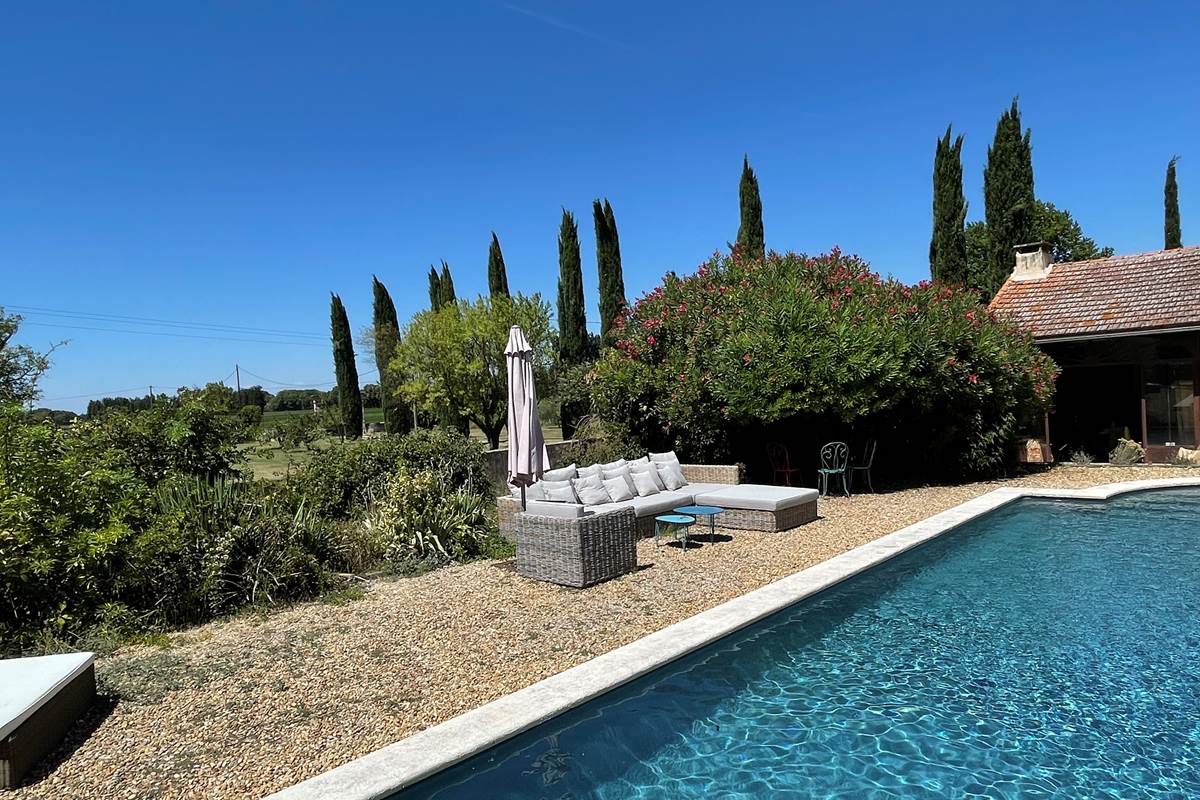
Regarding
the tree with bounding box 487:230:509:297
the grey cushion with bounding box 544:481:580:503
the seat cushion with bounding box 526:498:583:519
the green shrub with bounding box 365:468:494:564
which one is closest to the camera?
the seat cushion with bounding box 526:498:583:519

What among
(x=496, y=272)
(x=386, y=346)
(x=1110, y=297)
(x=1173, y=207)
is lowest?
(x=1110, y=297)

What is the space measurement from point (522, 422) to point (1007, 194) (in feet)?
73.8

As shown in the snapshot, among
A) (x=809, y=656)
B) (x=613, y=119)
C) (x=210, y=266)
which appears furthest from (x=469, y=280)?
(x=809, y=656)

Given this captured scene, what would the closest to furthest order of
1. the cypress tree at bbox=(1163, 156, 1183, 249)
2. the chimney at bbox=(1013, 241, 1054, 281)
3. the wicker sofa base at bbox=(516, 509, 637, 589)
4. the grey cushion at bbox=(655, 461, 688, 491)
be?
the wicker sofa base at bbox=(516, 509, 637, 589) → the grey cushion at bbox=(655, 461, 688, 491) → the chimney at bbox=(1013, 241, 1054, 281) → the cypress tree at bbox=(1163, 156, 1183, 249)

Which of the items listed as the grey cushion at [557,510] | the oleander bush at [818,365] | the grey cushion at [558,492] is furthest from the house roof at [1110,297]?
the grey cushion at [557,510]

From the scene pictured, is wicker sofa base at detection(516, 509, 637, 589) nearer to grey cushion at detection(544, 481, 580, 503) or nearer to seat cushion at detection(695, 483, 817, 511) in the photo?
grey cushion at detection(544, 481, 580, 503)

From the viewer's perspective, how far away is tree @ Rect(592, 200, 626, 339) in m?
25.7

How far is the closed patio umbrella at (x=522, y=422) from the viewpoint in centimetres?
850

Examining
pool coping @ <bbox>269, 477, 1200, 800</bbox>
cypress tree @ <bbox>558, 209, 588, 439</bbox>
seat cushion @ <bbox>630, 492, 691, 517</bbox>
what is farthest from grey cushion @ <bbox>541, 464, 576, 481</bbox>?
cypress tree @ <bbox>558, 209, 588, 439</bbox>

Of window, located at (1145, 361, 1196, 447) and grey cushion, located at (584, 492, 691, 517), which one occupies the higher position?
window, located at (1145, 361, 1196, 447)

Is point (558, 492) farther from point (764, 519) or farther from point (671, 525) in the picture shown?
point (764, 519)

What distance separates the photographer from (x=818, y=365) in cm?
1141

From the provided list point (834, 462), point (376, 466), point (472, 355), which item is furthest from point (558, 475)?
point (472, 355)

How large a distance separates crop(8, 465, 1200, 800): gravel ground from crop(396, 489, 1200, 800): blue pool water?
69 centimetres
